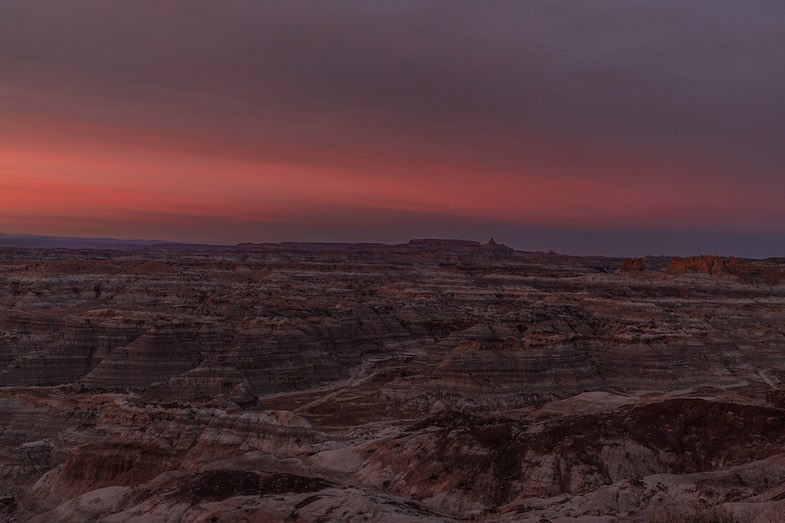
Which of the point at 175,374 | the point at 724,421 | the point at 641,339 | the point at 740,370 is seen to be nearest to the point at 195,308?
the point at 175,374

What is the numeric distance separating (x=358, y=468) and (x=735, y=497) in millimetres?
15960

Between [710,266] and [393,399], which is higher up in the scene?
[710,266]

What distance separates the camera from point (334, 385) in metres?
74.5

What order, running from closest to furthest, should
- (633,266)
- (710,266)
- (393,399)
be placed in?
1. (393,399)
2. (710,266)
3. (633,266)

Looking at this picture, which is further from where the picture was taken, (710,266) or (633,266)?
(633,266)

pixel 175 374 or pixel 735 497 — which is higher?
pixel 735 497

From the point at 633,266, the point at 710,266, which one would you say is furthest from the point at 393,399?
the point at 633,266

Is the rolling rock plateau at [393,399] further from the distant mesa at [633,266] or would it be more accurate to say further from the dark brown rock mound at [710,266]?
the distant mesa at [633,266]

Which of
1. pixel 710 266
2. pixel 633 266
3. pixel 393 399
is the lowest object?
pixel 393 399

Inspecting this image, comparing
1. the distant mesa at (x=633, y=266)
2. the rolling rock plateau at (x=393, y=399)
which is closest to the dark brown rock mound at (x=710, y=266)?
the rolling rock plateau at (x=393, y=399)

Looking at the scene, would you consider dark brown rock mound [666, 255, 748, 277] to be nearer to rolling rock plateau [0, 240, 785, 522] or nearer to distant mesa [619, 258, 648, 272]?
rolling rock plateau [0, 240, 785, 522]

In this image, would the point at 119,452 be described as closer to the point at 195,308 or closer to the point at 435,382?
the point at 435,382

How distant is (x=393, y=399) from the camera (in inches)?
2502

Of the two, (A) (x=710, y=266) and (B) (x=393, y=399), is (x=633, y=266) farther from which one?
(B) (x=393, y=399)
